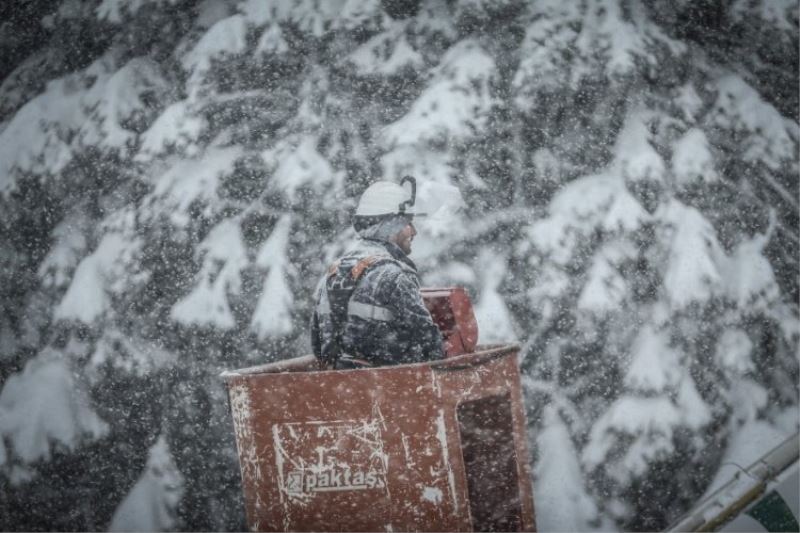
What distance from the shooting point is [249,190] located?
2.70 m

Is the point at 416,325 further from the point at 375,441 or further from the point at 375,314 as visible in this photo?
the point at 375,441

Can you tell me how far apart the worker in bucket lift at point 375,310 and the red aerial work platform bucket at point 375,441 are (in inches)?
7.8

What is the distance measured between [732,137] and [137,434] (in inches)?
117

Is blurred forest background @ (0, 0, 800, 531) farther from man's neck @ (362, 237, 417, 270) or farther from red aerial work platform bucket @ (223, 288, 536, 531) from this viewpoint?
red aerial work platform bucket @ (223, 288, 536, 531)

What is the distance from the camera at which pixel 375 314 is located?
5.54ft

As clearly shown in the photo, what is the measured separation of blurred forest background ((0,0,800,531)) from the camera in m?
2.43

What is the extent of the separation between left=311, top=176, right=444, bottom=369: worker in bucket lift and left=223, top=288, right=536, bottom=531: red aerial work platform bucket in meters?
0.20

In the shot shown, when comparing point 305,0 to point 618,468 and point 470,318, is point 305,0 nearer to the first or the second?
point 470,318

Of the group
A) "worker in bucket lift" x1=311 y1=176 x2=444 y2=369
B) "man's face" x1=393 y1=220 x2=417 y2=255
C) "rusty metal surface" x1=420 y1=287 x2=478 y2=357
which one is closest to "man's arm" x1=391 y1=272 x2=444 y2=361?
"worker in bucket lift" x1=311 y1=176 x2=444 y2=369

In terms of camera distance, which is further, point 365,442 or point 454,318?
point 454,318

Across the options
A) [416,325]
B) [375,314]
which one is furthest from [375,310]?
[416,325]

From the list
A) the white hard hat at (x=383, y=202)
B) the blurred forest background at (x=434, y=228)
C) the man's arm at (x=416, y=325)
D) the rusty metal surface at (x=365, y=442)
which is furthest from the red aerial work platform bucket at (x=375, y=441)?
the blurred forest background at (x=434, y=228)

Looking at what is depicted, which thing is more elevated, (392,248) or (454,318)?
(392,248)

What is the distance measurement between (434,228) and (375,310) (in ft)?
3.29
